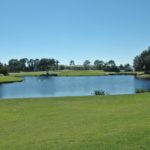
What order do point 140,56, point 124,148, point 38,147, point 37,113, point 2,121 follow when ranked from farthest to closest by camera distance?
1. point 140,56
2. point 37,113
3. point 2,121
4. point 38,147
5. point 124,148

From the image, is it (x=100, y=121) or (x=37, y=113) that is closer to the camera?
(x=100, y=121)

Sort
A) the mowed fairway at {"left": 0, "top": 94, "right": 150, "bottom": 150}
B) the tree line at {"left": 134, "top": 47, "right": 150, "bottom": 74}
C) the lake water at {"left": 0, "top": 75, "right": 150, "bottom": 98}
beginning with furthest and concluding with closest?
1. the tree line at {"left": 134, "top": 47, "right": 150, "bottom": 74}
2. the lake water at {"left": 0, "top": 75, "right": 150, "bottom": 98}
3. the mowed fairway at {"left": 0, "top": 94, "right": 150, "bottom": 150}

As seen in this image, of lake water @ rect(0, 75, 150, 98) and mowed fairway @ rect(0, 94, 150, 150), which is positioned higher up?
mowed fairway @ rect(0, 94, 150, 150)

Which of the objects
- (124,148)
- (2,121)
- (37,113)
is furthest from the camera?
(37,113)

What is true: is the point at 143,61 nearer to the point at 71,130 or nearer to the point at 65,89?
the point at 65,89

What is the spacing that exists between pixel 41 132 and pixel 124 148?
16.6 feet

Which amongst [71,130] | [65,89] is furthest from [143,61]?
[71,130]

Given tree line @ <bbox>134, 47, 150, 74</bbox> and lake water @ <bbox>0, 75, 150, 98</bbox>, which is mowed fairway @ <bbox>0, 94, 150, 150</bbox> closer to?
lake water @ <bbox>0, 75, 150, 98</bbox>

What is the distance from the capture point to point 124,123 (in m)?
16.5

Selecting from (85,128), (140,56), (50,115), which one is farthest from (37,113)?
(140,56)

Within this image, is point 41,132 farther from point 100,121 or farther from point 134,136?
point 134,136

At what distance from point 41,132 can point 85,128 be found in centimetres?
175

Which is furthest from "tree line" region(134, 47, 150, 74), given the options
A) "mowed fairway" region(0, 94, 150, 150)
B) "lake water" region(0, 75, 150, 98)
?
"mowed fairway" region(0, 94, 150, 150)

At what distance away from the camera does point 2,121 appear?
67.0 feet
